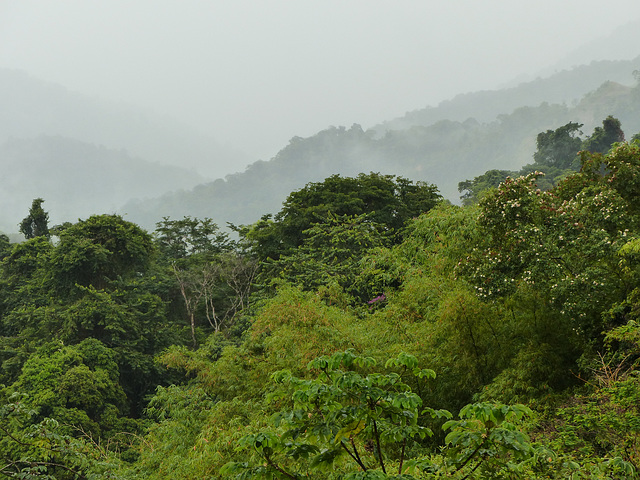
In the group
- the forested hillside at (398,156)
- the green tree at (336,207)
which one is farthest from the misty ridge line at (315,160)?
the green tree at (336,207)

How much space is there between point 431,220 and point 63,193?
410 feet

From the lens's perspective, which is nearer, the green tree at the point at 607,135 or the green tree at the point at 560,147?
the green tree at the point at 607,135

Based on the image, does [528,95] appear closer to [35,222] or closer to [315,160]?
[315,160]

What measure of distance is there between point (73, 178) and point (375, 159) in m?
79.3

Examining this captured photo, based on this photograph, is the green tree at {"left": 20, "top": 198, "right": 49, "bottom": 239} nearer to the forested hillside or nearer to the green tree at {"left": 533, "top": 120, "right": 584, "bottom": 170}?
the green tree at {"left": 533, "top": 120, "right": 584, "bottom": 170}

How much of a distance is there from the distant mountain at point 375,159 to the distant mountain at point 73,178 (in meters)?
16.6

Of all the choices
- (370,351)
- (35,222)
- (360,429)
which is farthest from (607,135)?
(360,429)

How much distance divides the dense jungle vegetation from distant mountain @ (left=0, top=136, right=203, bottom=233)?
10084 cm

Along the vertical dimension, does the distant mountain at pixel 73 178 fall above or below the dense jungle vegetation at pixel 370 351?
above

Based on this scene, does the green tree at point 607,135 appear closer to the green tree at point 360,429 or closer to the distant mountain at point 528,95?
the green tree at point 360,429

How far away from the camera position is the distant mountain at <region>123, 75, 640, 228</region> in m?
85.4

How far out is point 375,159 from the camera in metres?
101

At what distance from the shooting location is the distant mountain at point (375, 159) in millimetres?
85438

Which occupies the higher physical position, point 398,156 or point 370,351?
point 398,156
